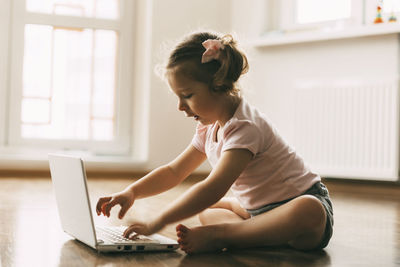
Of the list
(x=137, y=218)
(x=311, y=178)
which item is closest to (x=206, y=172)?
(x=137, y=218)

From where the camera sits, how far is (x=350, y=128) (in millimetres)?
2963

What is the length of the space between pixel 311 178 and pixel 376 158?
5.89 ft

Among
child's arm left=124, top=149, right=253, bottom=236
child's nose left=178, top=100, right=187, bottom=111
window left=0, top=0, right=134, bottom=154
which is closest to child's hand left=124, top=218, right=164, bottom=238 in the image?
child's arm left=124, top=149, right=253, bottom=236

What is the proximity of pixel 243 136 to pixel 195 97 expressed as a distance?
5.0 inches

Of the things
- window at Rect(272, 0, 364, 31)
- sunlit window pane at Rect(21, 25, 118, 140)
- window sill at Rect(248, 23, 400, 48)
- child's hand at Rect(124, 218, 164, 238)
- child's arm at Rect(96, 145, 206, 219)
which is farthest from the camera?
sunlit window pane at Rect(21, 25, 118, 140)

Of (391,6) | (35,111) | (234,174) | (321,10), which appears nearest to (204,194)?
(234,174)

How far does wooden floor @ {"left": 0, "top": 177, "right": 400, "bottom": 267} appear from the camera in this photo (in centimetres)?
100

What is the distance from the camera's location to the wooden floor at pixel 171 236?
1000 millimetres

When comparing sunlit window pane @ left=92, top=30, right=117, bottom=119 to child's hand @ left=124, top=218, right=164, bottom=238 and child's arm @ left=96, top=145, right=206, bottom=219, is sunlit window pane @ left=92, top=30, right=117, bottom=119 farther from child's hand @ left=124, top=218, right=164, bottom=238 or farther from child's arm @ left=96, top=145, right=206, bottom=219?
child's hand @ left=124, top=218, right=164, bottom=238

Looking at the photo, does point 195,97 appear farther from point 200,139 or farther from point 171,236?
point 171,236

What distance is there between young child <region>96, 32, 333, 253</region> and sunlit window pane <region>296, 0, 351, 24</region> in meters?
2.13

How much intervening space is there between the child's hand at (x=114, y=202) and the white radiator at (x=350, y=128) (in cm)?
200

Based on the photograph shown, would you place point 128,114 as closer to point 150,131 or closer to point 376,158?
point 150,131

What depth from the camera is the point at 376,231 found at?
4.88 ft
